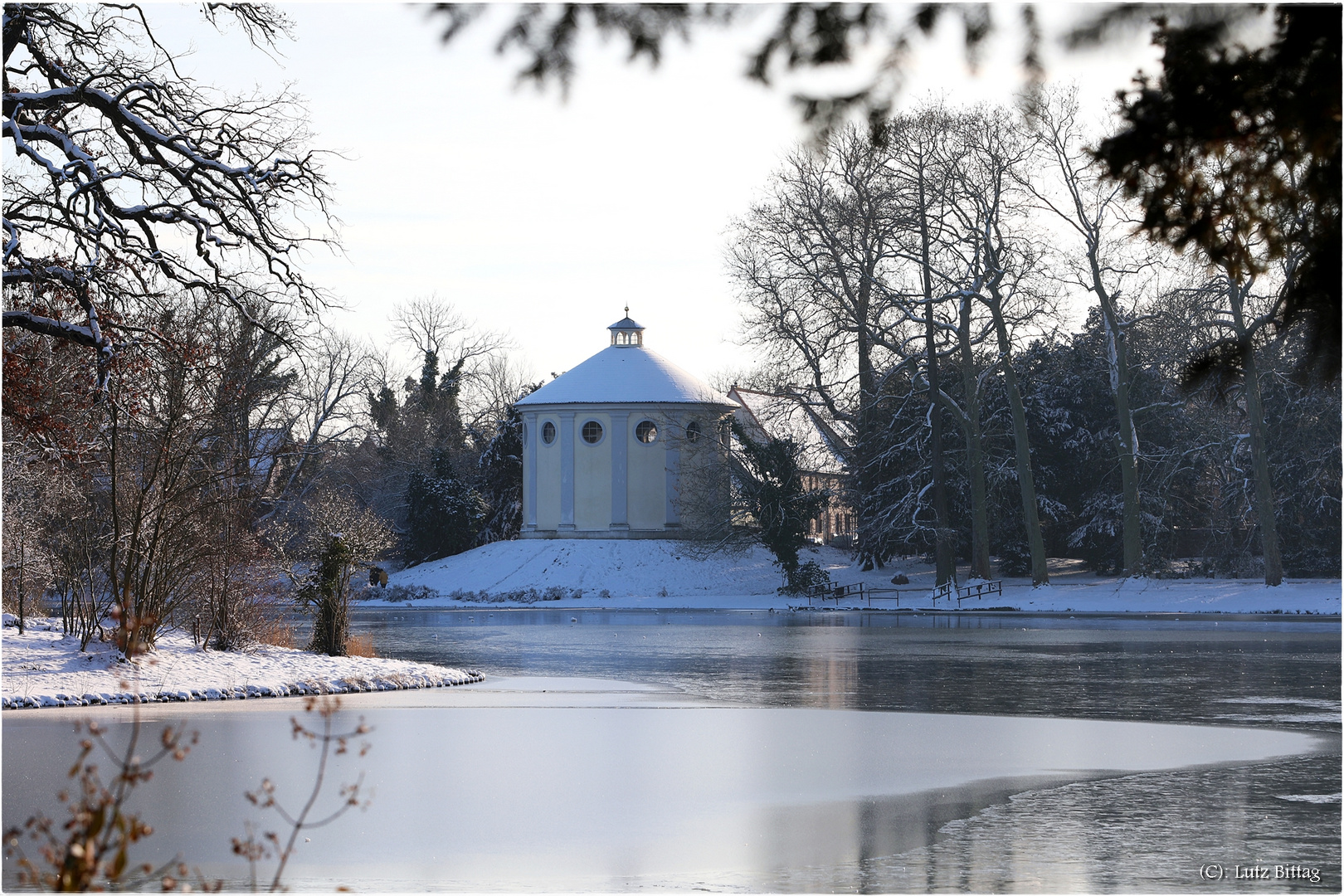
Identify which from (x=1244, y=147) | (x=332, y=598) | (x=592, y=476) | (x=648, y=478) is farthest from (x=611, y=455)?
(x=1244, y=147)

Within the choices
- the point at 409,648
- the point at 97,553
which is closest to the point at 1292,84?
the point at 97,553

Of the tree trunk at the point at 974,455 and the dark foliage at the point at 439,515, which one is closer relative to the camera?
the tree trunk at the point at 974,455

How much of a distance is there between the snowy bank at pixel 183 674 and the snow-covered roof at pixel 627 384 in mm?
36361

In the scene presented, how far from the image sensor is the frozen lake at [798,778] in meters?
8.16

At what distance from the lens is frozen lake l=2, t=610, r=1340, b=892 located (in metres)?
8.16

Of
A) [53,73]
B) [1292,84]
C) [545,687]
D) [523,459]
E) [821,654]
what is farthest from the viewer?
[523,459]

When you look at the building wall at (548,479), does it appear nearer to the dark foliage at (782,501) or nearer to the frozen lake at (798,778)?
the dark foliage at (782,501)

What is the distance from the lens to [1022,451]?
1807 inches

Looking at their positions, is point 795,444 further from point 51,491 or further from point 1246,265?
point 1246,265

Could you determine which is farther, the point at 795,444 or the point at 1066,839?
the point at 795,444

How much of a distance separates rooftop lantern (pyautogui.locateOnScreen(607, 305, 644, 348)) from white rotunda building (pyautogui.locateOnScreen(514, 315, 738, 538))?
507 centimetres

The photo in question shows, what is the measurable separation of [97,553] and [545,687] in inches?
305

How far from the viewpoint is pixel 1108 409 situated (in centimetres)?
5047

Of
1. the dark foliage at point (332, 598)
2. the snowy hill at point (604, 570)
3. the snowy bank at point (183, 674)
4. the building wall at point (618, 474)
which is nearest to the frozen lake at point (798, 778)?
the snowy bank at point (183, 674)
